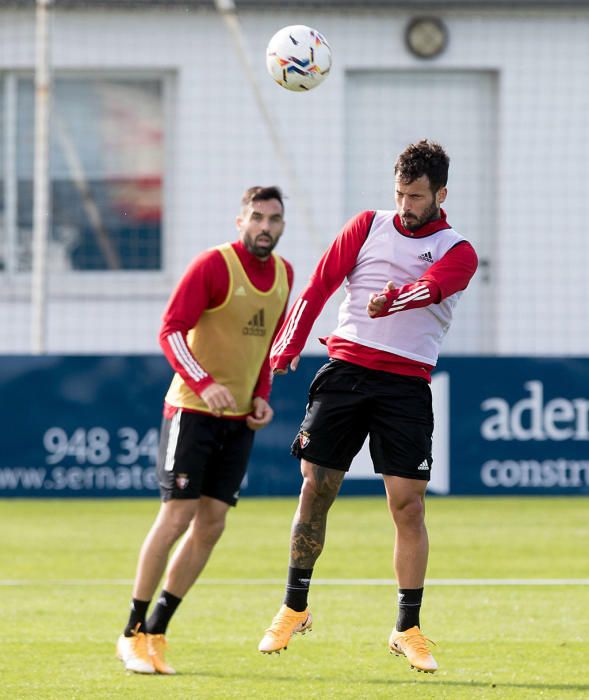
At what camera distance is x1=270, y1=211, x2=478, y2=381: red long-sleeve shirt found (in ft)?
20.8

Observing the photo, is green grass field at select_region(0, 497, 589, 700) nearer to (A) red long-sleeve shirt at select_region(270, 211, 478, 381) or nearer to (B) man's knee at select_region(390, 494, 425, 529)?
(B) man's knee at select_region(390, 494, 425, 529)

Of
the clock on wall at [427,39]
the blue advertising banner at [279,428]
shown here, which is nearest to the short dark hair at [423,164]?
the blue advertising banner at [279,428]

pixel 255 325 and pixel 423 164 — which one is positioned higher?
pixel 423 164

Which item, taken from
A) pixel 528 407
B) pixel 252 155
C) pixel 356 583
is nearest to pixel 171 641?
pixel 356 583

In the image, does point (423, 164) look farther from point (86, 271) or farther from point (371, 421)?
point (86, 271)

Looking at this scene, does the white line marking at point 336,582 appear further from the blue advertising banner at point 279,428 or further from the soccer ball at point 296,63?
the blue advertising banner at point 279,428

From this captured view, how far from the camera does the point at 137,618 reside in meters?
6.81

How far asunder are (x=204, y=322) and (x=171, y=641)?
5.24 feet

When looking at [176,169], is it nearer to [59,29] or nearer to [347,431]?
[59,29]

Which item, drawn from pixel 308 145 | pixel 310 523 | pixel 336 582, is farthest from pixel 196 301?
pixel 308 145

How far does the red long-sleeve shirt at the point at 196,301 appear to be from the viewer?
262 inches

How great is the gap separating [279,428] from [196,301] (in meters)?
6.86

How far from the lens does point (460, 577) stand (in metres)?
9.58

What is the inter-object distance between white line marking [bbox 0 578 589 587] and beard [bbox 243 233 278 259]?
2969mm
